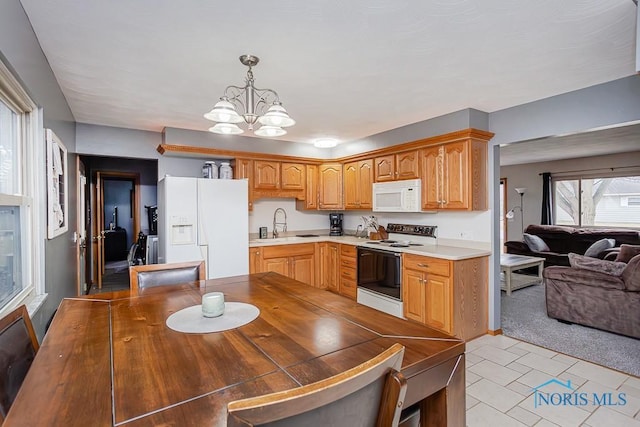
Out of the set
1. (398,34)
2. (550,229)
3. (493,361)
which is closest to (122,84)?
(398,34)

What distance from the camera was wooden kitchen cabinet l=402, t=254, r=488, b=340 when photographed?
3.17 metres

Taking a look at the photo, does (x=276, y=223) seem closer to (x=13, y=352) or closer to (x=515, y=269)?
A: (x=515, y=269)

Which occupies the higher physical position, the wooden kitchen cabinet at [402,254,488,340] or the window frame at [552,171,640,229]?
the window frame at [552,171,640,229]

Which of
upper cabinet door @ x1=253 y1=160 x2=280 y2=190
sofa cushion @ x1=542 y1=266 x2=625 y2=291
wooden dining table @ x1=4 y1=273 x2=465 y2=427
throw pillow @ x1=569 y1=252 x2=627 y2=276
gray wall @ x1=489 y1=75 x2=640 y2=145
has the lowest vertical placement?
sofa cushion @ x1=542 y1=266 x2=625 y2=291

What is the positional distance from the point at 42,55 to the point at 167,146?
73.0 inches

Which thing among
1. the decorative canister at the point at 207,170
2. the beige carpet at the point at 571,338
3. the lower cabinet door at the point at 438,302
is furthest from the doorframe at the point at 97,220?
the beige carpet at the point at 571,338

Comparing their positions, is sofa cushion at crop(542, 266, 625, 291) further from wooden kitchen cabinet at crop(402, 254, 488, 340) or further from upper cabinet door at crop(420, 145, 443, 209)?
upper cabinet door at crop(420, 145, 443, 209)

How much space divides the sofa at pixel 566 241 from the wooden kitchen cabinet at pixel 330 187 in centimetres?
371

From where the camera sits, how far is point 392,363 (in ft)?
2.61

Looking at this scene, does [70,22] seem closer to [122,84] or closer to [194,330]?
[122,84]

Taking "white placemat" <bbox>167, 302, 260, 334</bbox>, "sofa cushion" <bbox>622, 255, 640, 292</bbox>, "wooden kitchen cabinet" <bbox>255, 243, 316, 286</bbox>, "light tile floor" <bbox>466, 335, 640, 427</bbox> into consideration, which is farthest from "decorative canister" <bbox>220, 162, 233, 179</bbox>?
"sofa cushion" <bbox>622, 255, 640, 292</bbox>

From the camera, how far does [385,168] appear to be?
4.27 m

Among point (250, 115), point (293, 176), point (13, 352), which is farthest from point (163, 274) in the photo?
point (293, 176)

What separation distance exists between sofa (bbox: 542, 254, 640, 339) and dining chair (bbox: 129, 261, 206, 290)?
378 cm
